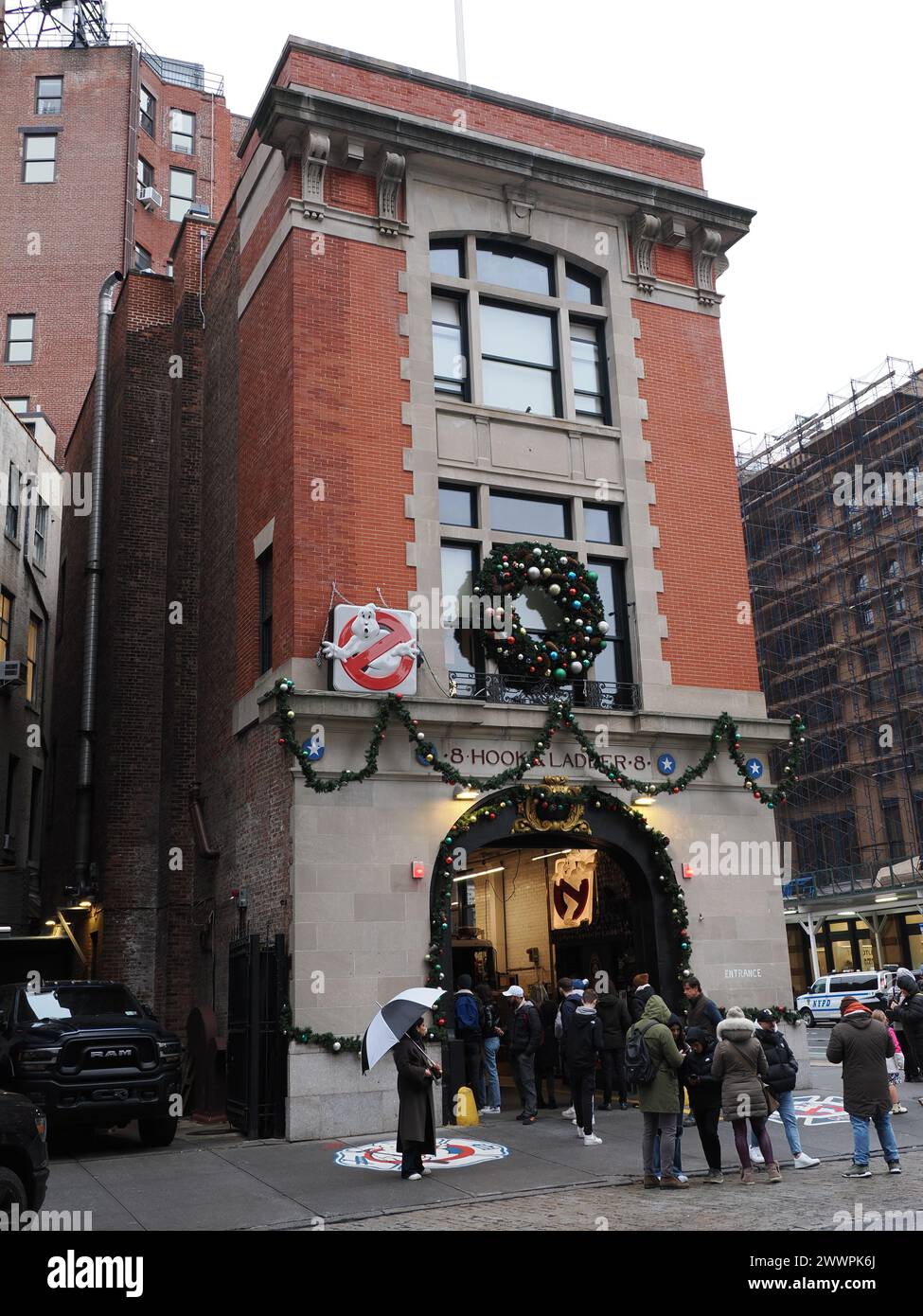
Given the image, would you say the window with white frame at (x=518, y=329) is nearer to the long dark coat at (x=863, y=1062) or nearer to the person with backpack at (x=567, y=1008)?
the person with backpack at (x=567, y=1008)

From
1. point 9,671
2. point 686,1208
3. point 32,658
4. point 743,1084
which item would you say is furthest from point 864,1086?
point 32,658

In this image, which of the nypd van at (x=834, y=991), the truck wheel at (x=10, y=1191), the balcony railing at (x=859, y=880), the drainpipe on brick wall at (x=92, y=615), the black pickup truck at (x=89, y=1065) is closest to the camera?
the truck wheel at (x=10, y=1191)

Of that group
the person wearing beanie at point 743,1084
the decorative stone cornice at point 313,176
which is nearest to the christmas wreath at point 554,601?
the decorative stone cornice at point 313,176

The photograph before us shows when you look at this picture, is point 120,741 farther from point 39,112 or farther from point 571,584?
point 39,112

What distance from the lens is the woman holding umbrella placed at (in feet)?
39.1

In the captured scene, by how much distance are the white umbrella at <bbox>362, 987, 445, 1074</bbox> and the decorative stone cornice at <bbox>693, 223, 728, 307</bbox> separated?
14266 millimetres

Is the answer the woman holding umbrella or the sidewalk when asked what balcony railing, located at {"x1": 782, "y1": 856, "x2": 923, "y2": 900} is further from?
the woman holding umbrella

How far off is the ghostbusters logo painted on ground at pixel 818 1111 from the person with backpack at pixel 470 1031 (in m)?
4.08

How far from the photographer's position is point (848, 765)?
2002 inches

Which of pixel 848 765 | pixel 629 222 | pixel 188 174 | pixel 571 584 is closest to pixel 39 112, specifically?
pixel 188 174

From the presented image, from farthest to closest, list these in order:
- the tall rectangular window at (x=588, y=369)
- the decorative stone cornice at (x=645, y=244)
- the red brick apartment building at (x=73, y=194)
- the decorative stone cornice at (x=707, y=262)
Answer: the red brick apartment building at (x=73, y=194)
the decorative stone cornice at (x=707, y=262)
the decorative stone cornice at (x=645, y=244)
the tall rectangular window at (x=588, y=369)

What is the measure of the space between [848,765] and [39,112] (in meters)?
42.3

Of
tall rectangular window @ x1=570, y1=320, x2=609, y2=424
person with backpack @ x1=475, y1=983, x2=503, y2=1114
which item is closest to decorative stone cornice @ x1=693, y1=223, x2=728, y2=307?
tall rectangular window @ x1=570, y1=320, x2=609, y2=424

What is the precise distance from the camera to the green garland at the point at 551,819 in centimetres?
1630
